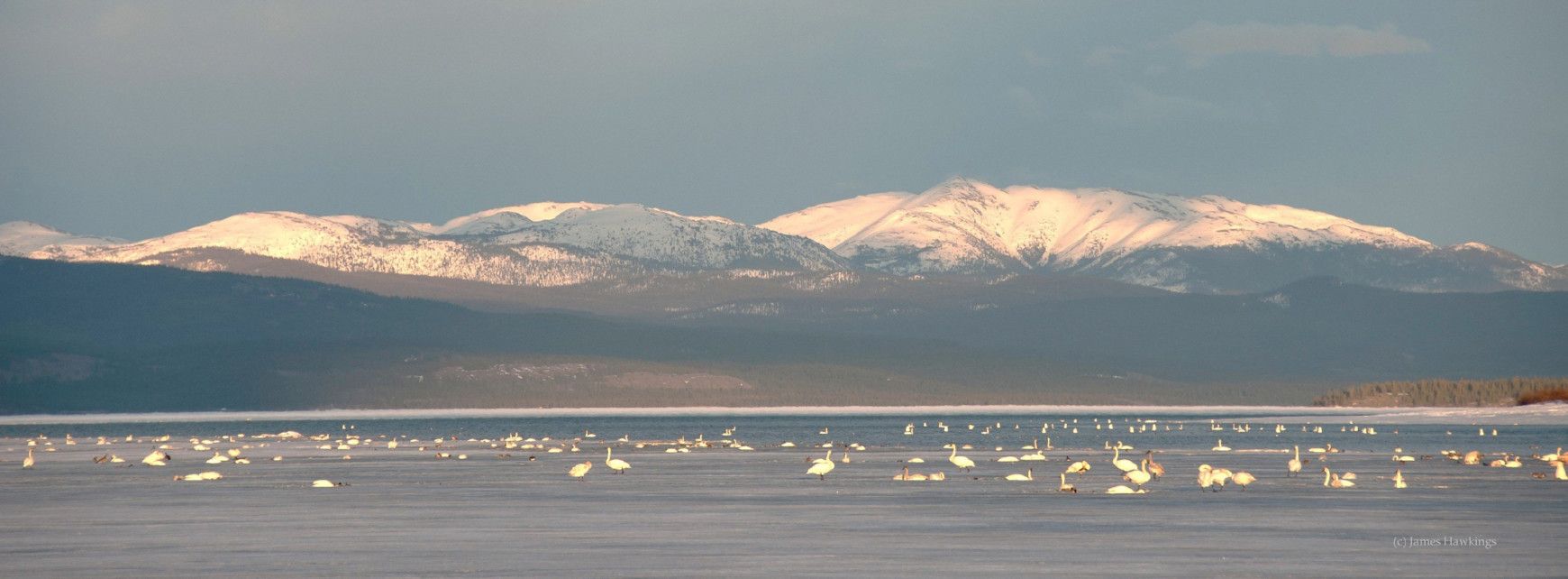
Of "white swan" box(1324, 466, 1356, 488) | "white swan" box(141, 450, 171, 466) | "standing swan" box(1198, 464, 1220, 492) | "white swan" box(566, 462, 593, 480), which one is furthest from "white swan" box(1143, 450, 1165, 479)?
"white swan" box(141, 450, 171, 466)

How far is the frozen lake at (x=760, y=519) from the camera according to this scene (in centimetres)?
4250

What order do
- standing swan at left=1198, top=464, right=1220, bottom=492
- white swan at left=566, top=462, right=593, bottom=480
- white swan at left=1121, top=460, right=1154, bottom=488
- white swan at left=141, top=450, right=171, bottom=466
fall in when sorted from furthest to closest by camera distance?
white swan at left=141, top=450, right=171, bottom=466 < white swan at left=566, top=462, right=593, bottom=480 < white swan at left=1121, top=460, right=1154, bottom=488 < standing swan at left=1198, top=464, right=1220, bottom=492

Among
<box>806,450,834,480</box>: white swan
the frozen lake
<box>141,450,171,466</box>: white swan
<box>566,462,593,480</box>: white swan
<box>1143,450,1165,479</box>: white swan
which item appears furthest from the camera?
<box>141,450,171,466</box>: white swan

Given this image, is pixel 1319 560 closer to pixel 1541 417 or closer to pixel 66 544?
pixel 66 544

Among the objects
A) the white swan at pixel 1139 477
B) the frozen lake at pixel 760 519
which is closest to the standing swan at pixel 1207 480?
the frozen lake at pixel 760 519

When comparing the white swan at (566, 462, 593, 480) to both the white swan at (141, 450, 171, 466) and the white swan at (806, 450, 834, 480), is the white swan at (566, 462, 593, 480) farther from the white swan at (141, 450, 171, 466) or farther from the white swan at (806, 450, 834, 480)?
the white swan at (141, 450, 171, 466)

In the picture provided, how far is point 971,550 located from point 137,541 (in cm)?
1914

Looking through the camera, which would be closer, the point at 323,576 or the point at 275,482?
the point at 323,576

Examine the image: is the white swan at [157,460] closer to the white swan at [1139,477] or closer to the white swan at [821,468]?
the white swan at [821,468]

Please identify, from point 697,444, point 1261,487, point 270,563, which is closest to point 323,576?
point 270,563

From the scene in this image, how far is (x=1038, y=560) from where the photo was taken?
42.6 metres

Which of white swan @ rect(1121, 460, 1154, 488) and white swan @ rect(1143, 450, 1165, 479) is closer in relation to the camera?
white swan @ rect(1121, 460, 1154, 488)

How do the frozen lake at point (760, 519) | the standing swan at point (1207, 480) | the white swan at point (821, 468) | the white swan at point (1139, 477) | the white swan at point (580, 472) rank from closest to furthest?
1. the frozen lake at point (760, 519)
2. the standing swan at point (1207, 480)
3. the white swan at point (1139, 477)
4. the white swan at point (821, 468)
5. the white swan at point (580, 472)

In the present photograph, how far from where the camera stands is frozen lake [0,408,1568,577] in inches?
1673
